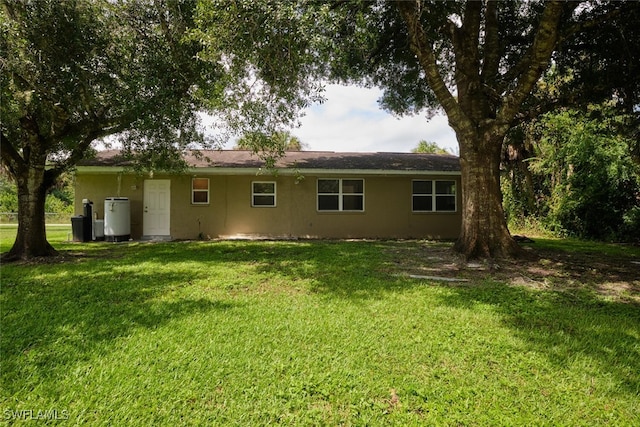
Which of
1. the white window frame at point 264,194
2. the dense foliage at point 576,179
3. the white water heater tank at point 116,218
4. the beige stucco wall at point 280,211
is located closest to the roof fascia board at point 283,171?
the beige stucco wall at point 280,211

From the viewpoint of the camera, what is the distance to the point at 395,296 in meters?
5.05

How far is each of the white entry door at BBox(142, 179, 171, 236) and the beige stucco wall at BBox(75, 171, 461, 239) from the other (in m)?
0.16

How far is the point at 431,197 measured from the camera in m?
13.4

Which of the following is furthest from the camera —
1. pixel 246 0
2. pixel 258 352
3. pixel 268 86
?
pixel 268 86

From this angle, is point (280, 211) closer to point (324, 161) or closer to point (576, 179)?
point (324, 161)

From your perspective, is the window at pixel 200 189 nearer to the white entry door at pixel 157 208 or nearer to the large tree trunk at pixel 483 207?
the white entry door at pixel 157 208

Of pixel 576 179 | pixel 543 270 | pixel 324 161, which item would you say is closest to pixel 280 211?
pixel 324 161

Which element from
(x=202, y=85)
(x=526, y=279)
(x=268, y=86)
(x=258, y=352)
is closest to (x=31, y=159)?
(x=202, y=85)

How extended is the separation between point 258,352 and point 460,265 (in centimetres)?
533

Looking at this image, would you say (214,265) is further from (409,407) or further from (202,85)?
(409,407)

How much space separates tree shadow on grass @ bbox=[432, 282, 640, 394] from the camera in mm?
3248

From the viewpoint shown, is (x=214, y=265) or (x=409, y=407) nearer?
(x=409, y=407)

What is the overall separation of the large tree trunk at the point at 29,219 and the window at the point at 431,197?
A: 440 inches

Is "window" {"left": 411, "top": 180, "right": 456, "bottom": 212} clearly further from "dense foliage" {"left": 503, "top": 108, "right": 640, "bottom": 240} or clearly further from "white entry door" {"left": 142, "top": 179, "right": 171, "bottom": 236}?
"white entry door" {"left": 142, "top": 179, "right": 171, "bottom": 236}
